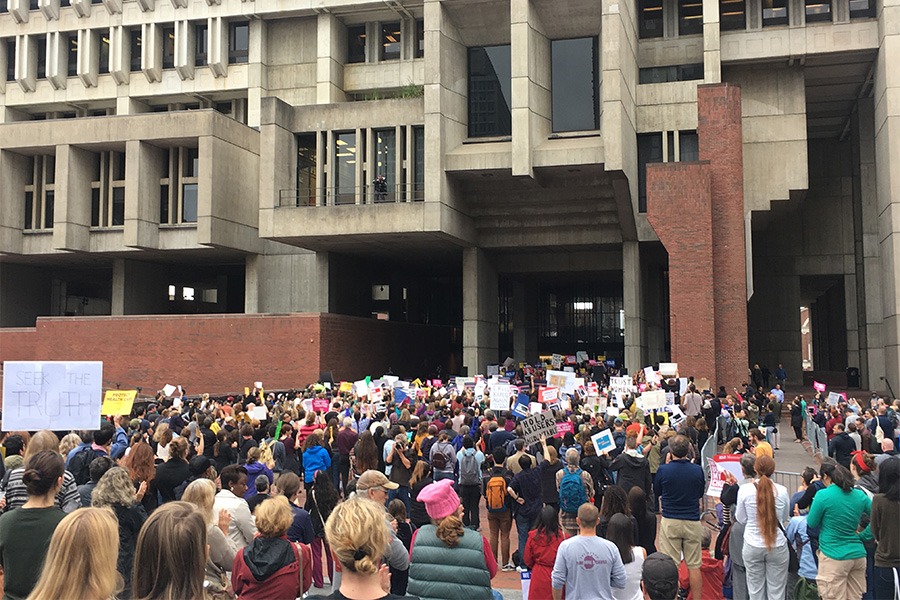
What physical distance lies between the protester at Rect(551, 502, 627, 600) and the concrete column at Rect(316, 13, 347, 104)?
128 ft

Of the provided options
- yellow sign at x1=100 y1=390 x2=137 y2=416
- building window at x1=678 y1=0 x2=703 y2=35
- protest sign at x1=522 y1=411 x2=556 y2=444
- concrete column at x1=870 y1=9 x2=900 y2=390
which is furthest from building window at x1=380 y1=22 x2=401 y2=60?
protest sign at x1=522 y1=411 x2=556 y2=444

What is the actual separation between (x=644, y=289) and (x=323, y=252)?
56.4ft

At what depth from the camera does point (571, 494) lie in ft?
29.1

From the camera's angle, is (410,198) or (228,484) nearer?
(228,484)

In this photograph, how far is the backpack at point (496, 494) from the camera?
999 centimetres

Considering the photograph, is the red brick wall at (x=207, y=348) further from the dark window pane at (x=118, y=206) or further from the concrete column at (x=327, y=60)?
the concrete column at (x=327, y=60)

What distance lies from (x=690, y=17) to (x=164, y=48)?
29.4m

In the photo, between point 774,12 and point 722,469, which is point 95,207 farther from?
point 722,469

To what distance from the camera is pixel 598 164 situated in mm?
34094

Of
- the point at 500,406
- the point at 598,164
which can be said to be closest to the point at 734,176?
the point at 598,164

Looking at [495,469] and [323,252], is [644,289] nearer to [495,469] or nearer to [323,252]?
[323,252]

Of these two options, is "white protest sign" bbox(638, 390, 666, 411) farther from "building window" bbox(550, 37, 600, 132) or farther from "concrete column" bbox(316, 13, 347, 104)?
"concrete column" bbox(316, 13, 347, 104)

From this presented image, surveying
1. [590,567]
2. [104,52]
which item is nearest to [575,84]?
[104,52]

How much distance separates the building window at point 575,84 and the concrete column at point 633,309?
656 cm
